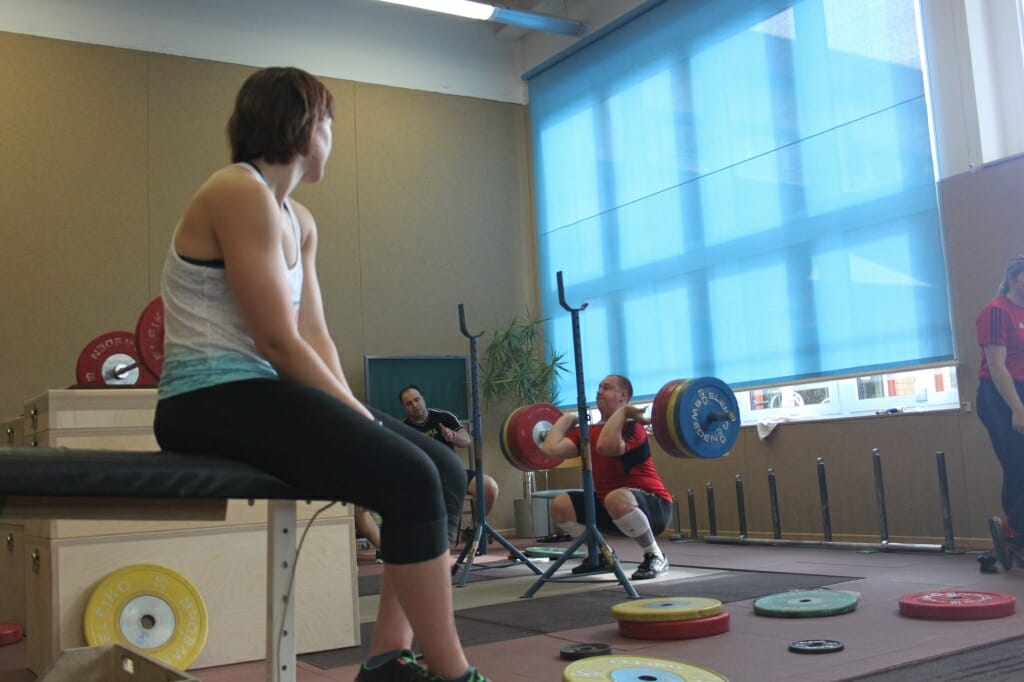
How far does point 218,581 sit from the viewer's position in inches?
107

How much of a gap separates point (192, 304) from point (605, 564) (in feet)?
10.4

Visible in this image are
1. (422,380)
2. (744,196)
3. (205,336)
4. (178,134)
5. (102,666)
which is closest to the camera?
(205,336)

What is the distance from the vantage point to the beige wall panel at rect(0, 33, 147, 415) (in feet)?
19.4

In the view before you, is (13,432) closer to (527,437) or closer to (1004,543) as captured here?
(527,437)

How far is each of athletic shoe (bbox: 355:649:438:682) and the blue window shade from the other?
4.02 m

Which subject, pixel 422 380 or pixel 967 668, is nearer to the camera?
pixel 967 668

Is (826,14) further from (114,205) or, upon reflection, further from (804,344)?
(114,205)

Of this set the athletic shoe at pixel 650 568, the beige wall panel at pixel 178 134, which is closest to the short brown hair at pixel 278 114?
the athletic shoe at pixel 650 568

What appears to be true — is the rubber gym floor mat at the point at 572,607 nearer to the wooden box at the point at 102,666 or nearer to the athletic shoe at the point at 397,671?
the wooden box at the point at 102,666

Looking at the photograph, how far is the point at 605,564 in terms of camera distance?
4.24 metres

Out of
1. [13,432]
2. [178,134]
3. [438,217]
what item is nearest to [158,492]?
[13,432]

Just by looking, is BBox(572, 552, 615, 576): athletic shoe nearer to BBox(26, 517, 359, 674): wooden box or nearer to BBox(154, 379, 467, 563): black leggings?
BBox(26, 517, 359, 674): wooden box

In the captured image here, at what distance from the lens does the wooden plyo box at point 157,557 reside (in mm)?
2543

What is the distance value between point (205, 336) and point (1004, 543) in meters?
3.42
